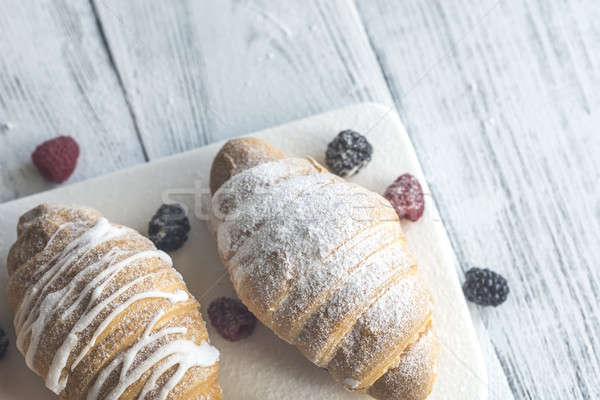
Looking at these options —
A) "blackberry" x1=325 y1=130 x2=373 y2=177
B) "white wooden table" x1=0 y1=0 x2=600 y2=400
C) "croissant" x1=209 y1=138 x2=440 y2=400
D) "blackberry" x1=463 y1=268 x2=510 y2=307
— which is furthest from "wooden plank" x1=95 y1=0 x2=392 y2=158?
"blackberry" x1=463 y1=268 x2=510 y2=307

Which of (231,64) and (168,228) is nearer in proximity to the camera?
(168,228)

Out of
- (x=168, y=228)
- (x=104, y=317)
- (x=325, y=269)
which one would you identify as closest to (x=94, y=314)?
(x=104, y=317)

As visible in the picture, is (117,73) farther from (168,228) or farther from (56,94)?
(168,228)

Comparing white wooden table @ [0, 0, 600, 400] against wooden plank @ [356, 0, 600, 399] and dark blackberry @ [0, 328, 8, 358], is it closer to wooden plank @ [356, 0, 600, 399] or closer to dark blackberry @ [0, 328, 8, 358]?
wooden plank @ [356, 0, 600, 399]

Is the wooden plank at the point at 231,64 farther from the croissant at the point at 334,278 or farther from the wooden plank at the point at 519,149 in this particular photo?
the croissant at the point at 334,278

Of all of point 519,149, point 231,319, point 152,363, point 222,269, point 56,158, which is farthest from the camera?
point 519,149

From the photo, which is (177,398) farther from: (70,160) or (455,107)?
(455,107)

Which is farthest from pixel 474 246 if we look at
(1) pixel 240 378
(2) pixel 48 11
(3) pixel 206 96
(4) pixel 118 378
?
(2) pixel 48 11
